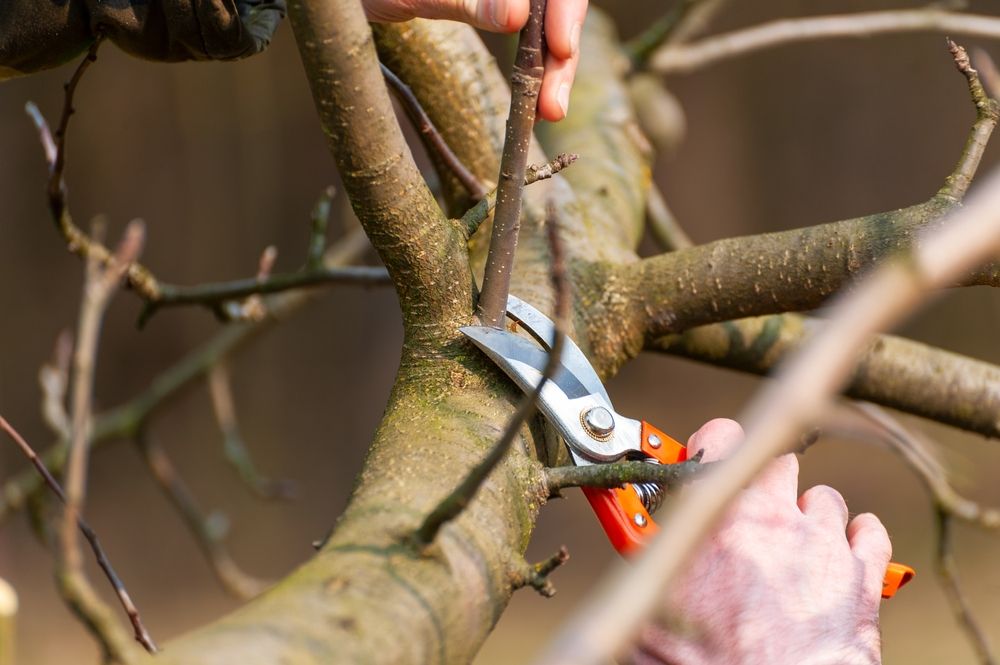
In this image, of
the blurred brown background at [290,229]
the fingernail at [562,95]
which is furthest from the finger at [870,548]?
the blurred brown background at [290,229]

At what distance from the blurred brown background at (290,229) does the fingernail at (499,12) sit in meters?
3.32

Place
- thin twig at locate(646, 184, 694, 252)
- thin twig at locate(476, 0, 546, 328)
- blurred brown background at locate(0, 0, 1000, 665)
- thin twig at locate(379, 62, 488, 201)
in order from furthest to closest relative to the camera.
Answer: blurred brown background at locate(0, 0, 1000, 665) < thin twig at locate(646, 184, 694, 252) < thin twig at locate(379, 62, 488, 201) < thin twig at locate(476, 0, 546, 328)

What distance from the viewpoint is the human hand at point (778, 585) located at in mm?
834

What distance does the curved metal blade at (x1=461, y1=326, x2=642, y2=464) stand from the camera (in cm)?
84

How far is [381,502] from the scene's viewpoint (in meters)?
0.69

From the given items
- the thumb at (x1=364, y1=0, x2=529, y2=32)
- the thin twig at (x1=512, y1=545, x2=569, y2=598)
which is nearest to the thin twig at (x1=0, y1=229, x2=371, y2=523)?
the thumb at (x1=364, y1=0, x2=529, y2=32)

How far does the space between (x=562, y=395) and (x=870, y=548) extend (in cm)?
32

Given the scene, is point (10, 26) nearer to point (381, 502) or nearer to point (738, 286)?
point (381, 502)

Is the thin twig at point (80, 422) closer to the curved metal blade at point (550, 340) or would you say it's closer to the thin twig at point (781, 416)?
the thin twig at point (781, 416)

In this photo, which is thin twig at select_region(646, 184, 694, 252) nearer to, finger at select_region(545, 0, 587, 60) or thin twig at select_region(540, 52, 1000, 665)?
finger at select_region(545, 0, 587, 60)

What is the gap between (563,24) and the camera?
855 mm

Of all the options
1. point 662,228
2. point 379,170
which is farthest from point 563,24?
point 662,228

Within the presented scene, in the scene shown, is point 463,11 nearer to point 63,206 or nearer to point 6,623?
point 6,623

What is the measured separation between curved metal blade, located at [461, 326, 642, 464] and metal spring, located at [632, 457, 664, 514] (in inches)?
1.4
